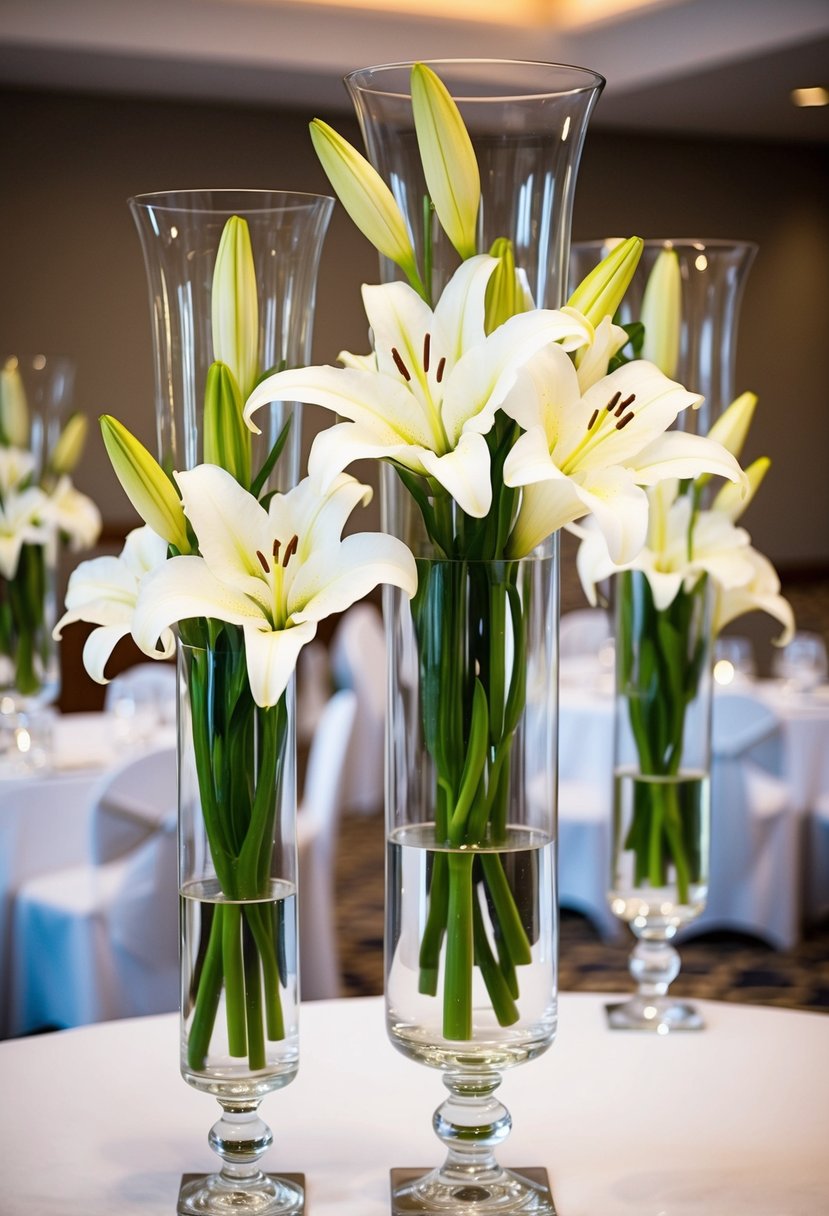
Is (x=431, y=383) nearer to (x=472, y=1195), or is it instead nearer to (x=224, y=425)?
(x=224, y=425)

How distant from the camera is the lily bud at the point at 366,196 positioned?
1.14 meters

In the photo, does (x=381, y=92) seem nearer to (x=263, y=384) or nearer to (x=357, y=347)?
(x=263, y=384)

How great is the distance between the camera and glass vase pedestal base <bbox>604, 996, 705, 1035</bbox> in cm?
169

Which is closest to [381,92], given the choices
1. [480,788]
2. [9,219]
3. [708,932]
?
[480,788]

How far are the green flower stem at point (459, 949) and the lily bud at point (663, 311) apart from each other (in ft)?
2.74

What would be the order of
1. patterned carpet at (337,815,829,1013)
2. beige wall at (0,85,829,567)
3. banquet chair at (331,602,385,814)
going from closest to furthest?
patterned carpet at (337,815,829,1013)
banquet chair at (331,602,385,814)
beige wall at (0,85,829,567)

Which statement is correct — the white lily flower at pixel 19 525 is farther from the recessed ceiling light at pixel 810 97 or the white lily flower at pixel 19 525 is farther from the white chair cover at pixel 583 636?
the recessed ceiling light at pixel 810 97

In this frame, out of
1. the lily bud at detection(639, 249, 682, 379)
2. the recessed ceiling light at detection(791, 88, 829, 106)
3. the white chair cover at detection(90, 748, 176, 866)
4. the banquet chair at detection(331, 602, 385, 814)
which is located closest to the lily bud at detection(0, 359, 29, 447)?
the white chair cover at detection(90, 748, 176, 866)

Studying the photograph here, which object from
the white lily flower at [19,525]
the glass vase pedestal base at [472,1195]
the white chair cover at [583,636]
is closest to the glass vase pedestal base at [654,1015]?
the glass vase pedestal base at [472,1195]

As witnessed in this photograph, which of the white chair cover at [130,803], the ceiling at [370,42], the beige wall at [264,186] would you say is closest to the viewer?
the white chair cover at [130,803]

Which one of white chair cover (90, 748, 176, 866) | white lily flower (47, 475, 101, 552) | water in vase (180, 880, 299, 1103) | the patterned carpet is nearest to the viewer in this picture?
water in vase (180, 880, 299, 1103)

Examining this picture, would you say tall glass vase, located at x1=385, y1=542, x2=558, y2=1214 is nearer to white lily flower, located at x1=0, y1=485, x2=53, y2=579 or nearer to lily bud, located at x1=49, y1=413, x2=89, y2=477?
white lily flower, located at x1=0, y1=485, x2=53, y2=579

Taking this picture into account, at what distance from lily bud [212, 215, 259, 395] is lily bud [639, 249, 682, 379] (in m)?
0.73

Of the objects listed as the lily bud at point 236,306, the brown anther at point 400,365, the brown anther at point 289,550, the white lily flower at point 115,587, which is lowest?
the white lily flower at point 115,587
